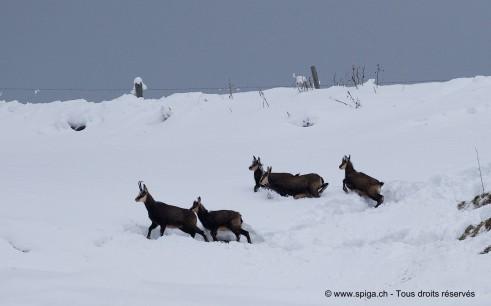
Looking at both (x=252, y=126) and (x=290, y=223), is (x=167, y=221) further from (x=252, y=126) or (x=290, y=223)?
(x=252, y=126)

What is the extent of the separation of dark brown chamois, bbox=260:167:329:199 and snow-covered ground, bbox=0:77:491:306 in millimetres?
225

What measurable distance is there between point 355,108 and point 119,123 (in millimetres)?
8198

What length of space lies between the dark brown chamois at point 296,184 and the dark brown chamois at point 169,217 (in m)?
2.65

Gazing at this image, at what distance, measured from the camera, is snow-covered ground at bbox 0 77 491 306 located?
662 cm

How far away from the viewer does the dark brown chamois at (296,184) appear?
12.4 m

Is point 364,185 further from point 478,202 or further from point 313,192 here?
point 478,202

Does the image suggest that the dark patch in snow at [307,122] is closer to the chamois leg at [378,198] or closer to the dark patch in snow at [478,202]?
the chamois leg at [378,198]

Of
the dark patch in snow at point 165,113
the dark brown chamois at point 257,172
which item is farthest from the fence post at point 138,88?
the dark brown chamois at point 257,172

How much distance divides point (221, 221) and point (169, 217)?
856 millimetres

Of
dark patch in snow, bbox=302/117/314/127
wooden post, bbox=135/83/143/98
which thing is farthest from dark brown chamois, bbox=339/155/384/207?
wooden post, bbox=135/83/143/98

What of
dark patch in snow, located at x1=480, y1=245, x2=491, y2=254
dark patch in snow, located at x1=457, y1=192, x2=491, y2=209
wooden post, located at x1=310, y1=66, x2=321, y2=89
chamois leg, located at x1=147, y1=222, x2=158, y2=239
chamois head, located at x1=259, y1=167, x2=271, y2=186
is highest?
wooden post, located at x1=310, y1=66, x2=321, y2=89

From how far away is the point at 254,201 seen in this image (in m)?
12.4

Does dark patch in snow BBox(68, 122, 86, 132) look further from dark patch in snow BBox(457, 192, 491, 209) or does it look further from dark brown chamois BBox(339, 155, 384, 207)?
dark patch in snow BBox(457, 192, 491, 209)

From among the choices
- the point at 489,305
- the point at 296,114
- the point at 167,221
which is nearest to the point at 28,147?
the point at 296,114
